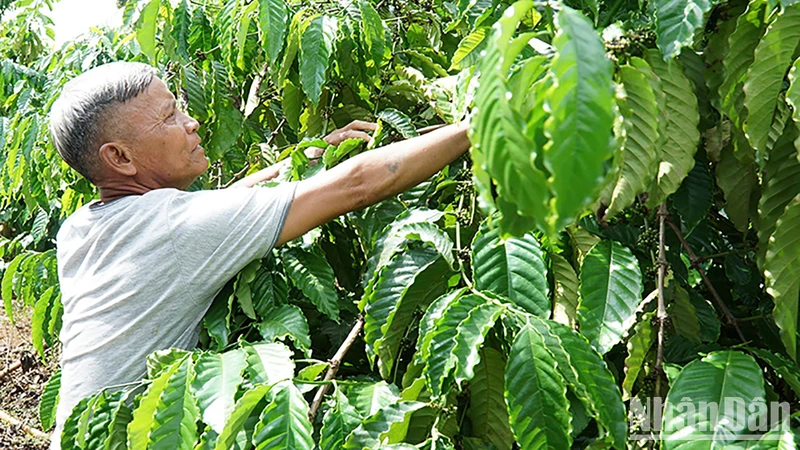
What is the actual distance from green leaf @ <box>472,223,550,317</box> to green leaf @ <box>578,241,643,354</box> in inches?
2.4

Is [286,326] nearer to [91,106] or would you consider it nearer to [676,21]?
[91,106]

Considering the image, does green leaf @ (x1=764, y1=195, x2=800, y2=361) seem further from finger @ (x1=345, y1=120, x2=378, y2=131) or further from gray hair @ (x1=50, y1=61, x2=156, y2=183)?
gray hair @ (x1=50, y1=61, x2=156, y2=183)

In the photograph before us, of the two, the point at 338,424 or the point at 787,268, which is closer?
the point at 787,268

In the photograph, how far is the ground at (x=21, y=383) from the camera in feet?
12.0

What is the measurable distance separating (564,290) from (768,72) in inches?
17.1

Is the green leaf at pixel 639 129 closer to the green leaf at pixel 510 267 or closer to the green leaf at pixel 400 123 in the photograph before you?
the green leaf at pixel 510 267

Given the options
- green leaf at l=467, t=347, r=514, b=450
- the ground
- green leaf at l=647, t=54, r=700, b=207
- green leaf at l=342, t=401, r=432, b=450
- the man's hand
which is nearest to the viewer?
green leaf at l=647, t=54, r=700, b=207

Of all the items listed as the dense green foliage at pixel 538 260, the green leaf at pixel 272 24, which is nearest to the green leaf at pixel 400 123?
the dense green foliage at pixel 538 260

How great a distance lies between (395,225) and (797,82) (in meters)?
0.63

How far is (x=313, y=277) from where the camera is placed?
1.45m

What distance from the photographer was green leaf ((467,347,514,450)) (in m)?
1.19

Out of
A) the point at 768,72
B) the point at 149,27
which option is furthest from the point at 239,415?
the point at 149,27

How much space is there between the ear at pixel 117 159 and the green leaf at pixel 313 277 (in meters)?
0.34

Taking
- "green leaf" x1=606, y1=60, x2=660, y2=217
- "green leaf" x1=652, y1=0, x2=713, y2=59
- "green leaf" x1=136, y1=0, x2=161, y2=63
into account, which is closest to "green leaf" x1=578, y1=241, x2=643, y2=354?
"green leaf" x1=606, y1=60, x2=660, y2=217
